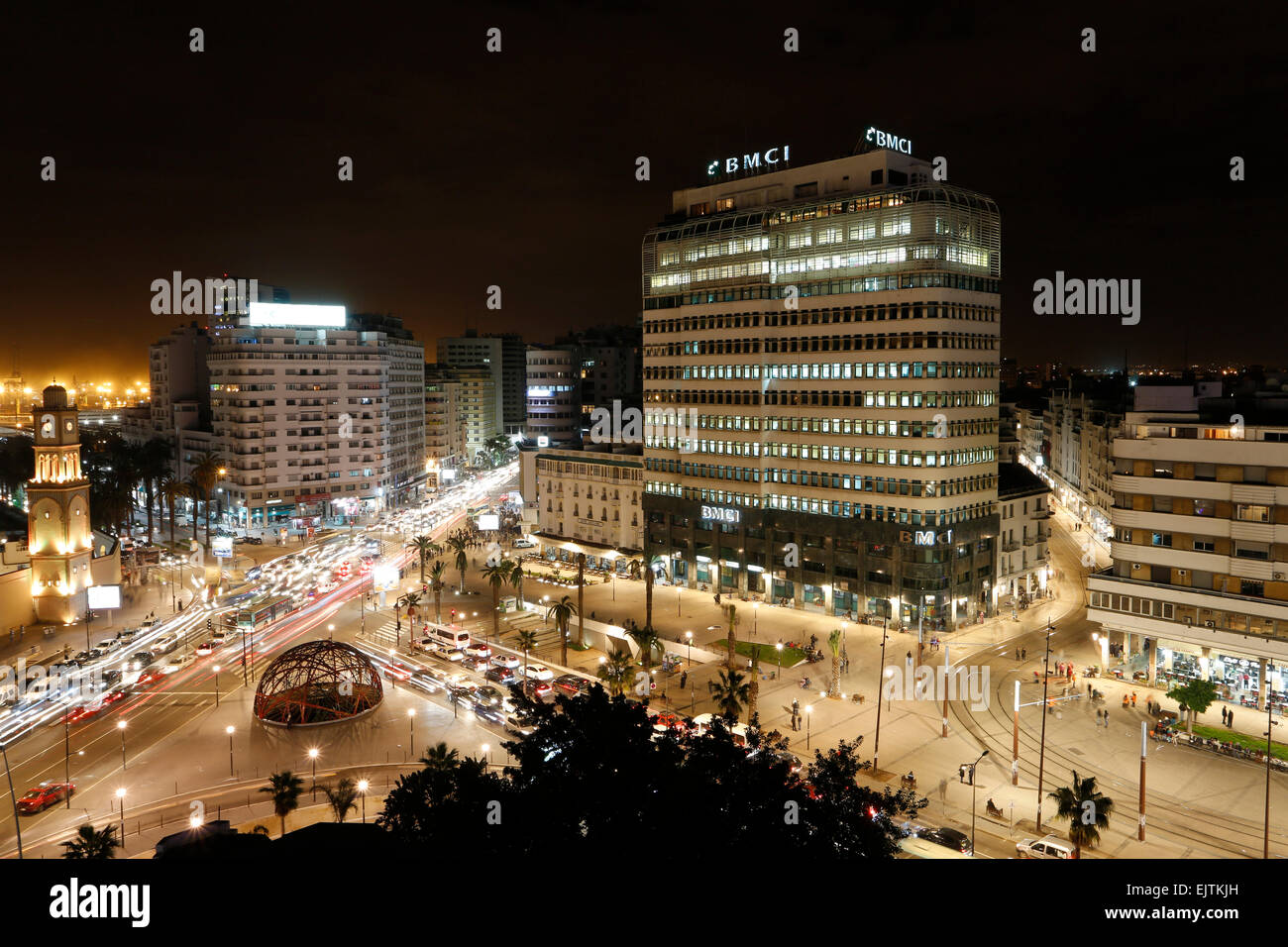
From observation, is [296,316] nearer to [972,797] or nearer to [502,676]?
[502,676]

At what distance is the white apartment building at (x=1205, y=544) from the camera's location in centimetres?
5950

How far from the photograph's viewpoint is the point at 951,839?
4306 centimetres

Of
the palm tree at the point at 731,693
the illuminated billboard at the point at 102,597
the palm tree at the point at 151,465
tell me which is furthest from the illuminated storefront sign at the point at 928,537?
the palm tree at the point at 151,465

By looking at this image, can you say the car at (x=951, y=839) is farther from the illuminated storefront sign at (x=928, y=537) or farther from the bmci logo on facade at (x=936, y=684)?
the illuminated storefront sign at (x=928, y=537)

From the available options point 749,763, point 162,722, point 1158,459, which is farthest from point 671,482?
point 749,763

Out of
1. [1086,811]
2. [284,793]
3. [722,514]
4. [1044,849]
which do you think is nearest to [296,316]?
[722,514]

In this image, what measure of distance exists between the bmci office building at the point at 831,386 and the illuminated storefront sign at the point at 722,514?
0.20m

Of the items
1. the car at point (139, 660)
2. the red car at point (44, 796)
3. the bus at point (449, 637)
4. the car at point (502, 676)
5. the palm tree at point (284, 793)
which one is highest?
the palm tree at point (284, 793)

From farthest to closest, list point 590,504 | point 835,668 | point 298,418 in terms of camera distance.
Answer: point 298,418 → point 590,504 → point 835,668

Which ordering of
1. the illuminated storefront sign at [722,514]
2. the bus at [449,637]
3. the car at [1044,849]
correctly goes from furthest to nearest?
the illuminated storefront sign at [722,514], the bus at [449,637], the car at [1044,849]

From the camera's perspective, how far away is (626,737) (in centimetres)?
2494

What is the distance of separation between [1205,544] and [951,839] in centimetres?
3418

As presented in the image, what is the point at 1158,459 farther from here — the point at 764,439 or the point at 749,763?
the point at 749,763
